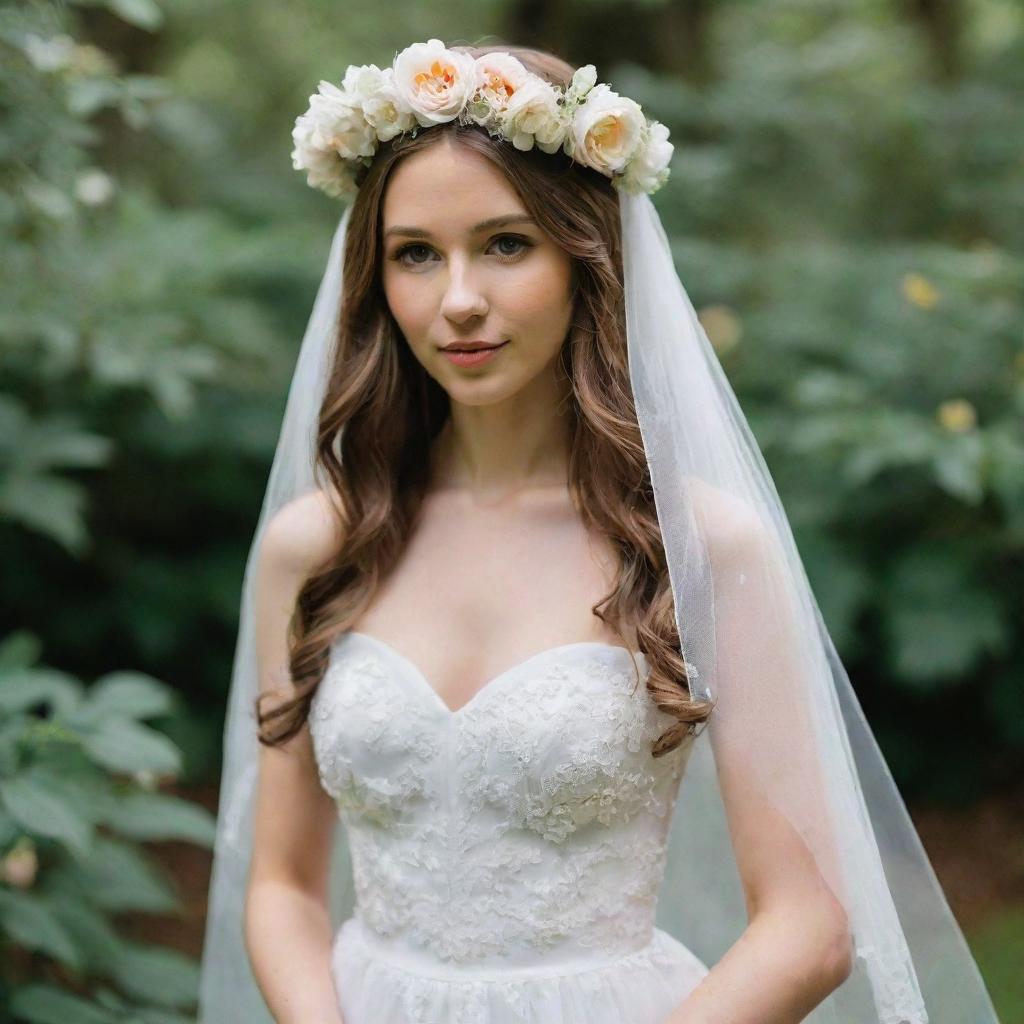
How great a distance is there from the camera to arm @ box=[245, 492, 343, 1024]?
2.13 m

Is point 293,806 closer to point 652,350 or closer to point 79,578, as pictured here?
point 652,350

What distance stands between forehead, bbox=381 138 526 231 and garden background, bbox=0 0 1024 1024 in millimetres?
1040

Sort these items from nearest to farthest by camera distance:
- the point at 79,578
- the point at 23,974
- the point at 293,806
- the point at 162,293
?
the point at 293,806 → the point at 23,974 → the point at 162,293 → the point at 79,578

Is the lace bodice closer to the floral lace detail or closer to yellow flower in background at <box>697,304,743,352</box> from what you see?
the floral lace detail

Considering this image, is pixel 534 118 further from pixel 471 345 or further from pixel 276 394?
pixel 276 394

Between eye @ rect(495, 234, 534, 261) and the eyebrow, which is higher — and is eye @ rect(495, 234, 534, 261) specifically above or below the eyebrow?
below

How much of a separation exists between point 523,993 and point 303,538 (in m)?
0.85

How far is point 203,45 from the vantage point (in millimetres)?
7863

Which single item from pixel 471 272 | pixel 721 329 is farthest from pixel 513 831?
pixel 721 329

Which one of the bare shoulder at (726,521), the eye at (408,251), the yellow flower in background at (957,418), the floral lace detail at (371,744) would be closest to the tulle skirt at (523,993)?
the floral lace detail at (371,744)

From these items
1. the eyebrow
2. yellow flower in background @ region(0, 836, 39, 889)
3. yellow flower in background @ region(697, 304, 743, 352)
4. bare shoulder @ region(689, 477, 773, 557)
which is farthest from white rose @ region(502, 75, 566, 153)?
yellow flower in background @ region(697, 304, 743, 352)

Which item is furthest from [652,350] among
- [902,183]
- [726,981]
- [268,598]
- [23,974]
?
[902,183]

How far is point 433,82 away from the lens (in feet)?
6.51

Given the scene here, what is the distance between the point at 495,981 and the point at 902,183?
556 centimetres
